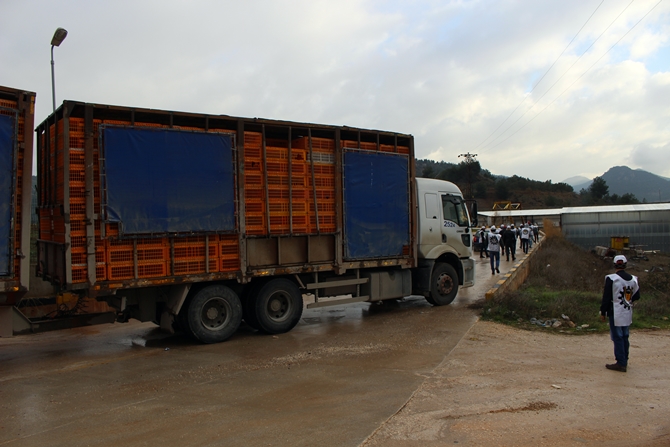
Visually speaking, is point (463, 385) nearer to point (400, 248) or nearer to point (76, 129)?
point (400, 248)

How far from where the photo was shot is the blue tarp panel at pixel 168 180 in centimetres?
774

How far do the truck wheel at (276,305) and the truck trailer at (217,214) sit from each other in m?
0.02

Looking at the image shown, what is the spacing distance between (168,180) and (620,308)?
673 centimetres

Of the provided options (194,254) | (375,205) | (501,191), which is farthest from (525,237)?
(501,191)

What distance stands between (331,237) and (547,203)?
85096 millimetres

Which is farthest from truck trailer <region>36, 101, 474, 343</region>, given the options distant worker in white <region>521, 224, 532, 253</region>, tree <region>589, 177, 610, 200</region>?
tree <region>589, 177, 610, 200</region>

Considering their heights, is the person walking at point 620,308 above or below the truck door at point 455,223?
below

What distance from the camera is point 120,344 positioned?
29.3ft

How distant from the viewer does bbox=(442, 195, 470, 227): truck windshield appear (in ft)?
40.4

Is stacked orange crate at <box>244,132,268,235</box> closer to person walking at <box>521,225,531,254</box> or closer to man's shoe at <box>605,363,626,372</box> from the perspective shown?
man's shoe at <box>605,363,626,372</box>

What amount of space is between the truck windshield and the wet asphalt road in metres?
2.72

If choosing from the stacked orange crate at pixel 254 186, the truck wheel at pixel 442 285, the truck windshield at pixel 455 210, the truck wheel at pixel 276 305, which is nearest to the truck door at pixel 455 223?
the truck windshield at pixel 455 210

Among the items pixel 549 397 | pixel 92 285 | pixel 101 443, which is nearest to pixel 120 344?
pixel 92 285

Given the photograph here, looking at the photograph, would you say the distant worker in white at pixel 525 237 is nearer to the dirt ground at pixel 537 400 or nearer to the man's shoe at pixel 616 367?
the dirt ground at pixel 537 400
